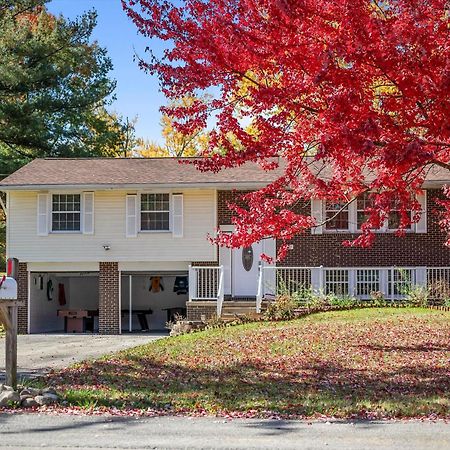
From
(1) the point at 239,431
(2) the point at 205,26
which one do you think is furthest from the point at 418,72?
(1) the point at 239,431

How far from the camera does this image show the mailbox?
385 inches

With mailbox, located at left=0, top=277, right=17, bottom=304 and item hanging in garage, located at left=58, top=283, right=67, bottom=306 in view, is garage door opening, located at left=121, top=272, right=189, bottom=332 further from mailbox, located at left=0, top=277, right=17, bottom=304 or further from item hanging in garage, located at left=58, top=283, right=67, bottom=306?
mailbox, located at left=0, top=277, right=17, bottom=304

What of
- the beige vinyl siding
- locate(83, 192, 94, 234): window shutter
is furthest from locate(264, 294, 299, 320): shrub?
locate(83, 192, 94, 234): window shutter

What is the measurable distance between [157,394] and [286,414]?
2087 mm

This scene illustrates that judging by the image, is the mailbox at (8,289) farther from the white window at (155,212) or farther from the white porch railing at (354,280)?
the white window at (155,212)

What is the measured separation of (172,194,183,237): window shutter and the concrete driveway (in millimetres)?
3361

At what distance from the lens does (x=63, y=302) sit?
91.1ft

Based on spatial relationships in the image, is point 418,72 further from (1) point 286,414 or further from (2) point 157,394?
(2) point 157,394

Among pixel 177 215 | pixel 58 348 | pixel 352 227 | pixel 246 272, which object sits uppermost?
pixel 177 215

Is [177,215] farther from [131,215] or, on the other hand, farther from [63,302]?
[63,302]

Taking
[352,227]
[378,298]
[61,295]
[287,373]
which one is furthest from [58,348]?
[352,227]

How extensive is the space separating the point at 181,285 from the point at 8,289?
1709 cm

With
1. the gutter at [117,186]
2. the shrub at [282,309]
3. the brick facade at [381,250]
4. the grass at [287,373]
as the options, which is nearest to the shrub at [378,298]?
the brick facade at [381,250]

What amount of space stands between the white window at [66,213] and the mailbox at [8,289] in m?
14.6
